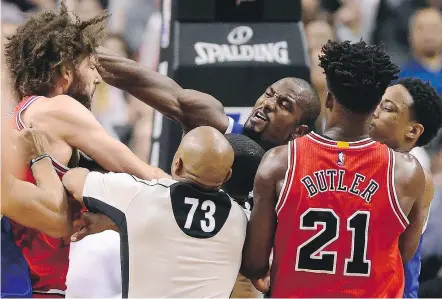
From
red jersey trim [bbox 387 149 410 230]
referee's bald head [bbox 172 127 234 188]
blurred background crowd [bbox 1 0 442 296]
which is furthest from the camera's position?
blurred background crowd [bbox 1 0 442 296]

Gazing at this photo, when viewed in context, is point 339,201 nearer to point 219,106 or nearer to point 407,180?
point 407,180

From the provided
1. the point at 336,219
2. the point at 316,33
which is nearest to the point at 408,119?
the point at 336,219

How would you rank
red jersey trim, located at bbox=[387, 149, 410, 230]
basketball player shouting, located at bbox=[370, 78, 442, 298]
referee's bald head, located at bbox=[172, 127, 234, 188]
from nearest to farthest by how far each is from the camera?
referee's bald head, located at bbox=[172, 127, 234, 188]
red jersey trim, located at bbox=[387, 149, 410, 230]
basketball player shouting, located at bbox=[370, 78, 442, 298]

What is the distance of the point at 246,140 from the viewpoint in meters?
3.26

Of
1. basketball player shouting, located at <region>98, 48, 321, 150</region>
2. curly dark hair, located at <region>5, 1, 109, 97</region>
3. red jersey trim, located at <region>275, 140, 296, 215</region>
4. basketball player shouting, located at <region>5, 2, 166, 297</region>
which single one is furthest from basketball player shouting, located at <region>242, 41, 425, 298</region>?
curly dark hair, located at <region>5, 1, 109, 97</region>

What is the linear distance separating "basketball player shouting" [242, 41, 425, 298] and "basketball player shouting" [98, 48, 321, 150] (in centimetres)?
71

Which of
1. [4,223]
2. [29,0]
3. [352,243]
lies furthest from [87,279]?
[29,0]

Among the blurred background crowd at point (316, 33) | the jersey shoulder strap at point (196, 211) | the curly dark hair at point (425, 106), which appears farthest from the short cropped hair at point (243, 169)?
the blurred background crowd at point (316, 33)

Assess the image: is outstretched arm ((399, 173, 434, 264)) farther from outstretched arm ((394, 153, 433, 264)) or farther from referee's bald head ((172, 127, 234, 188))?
referee's bald head ((172, 127, 234, 188))

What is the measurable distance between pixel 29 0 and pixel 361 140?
15.3ft

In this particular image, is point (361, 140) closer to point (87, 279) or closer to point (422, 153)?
point (87, 279)

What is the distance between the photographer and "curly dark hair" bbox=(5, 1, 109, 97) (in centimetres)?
326

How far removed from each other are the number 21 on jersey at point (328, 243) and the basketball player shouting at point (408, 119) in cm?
78

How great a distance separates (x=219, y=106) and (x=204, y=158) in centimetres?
128
